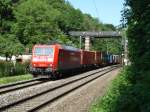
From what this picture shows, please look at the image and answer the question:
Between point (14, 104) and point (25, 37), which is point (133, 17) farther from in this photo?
point (25, 37)

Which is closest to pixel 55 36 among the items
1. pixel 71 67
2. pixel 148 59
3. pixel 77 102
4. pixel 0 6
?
pixel 0 6

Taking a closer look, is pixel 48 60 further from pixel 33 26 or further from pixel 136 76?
pixel 33 26

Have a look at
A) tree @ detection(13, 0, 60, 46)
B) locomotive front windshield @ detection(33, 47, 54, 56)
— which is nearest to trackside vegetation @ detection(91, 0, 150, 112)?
locomotive front windshield @ detection(33, 47, 54, 56)

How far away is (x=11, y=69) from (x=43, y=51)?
16.3 ft

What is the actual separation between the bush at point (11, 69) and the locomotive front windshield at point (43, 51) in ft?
11.0

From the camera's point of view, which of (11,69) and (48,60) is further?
(11,69)

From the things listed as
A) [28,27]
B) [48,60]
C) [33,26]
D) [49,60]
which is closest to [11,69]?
[48,60]

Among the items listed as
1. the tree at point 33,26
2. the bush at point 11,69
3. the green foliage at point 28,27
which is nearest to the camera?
the bush at point 11,69

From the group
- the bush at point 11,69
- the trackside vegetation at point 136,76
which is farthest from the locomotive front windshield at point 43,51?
the trackside vegetation at point 136,76

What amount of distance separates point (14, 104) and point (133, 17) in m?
5.70

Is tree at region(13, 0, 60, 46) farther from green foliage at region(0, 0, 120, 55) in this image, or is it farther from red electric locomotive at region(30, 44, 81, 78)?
red electric locomotive at region(30, 44, 81, 78)

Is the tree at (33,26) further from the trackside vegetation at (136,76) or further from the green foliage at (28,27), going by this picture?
the trackside vegetation at (136,76)

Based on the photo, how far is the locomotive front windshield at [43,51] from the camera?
38.4 meters

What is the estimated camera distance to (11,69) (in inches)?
1671
